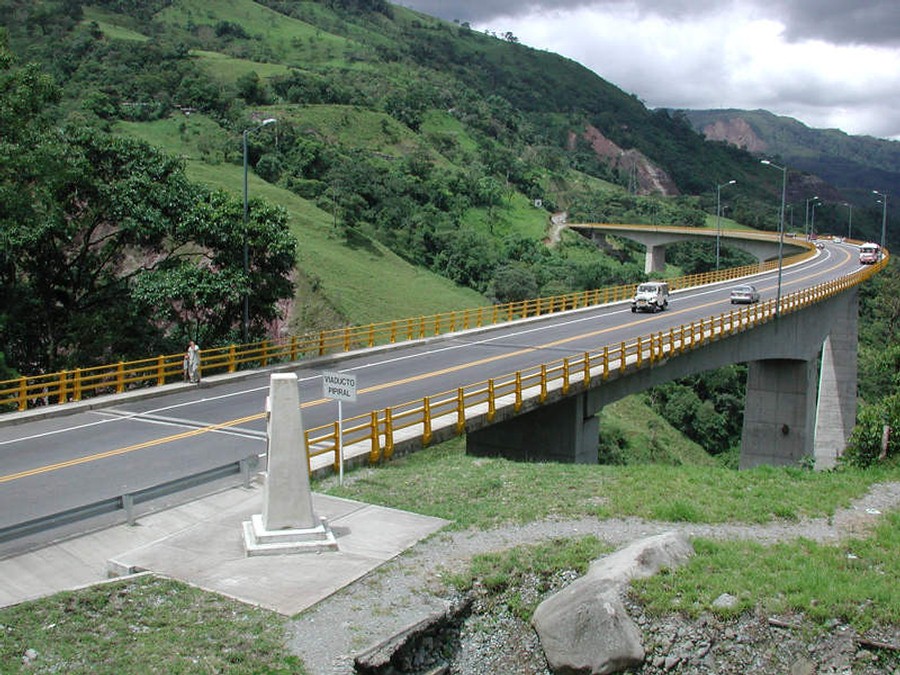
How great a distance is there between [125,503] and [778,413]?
130 feet

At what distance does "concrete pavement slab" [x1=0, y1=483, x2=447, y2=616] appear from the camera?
36.9 ft

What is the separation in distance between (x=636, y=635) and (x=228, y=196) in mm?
28030

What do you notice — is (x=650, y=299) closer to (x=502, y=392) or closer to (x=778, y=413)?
(x=778, y=413)

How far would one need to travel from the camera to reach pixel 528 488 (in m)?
15.9

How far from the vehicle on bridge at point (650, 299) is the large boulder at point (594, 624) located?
121 ft

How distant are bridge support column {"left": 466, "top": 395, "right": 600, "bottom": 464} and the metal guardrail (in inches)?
431

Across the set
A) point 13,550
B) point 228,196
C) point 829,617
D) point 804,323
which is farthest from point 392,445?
point 804,323

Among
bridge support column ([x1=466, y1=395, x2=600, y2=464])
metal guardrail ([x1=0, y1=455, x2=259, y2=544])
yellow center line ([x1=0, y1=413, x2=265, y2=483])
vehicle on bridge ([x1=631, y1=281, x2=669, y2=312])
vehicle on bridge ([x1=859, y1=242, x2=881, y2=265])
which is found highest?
vehicle on bridge ([x1=859, y1=242, x2=881, y2=265])

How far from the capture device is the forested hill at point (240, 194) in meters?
31.9

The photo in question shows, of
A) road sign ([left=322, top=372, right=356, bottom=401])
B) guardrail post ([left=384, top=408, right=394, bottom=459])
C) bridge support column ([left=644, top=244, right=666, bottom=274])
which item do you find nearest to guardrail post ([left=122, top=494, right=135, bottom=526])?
road sign ([left=322, top=372, right=356, bottom=401])

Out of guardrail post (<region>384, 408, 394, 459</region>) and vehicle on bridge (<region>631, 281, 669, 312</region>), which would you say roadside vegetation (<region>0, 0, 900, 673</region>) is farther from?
vehicle on bridge (<region>631, 281, 669, 312</region>)

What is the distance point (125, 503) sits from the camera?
1370cm

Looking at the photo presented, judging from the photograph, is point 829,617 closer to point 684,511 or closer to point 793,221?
point 684,511

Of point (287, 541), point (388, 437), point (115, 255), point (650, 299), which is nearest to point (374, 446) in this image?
point (388, 437)
